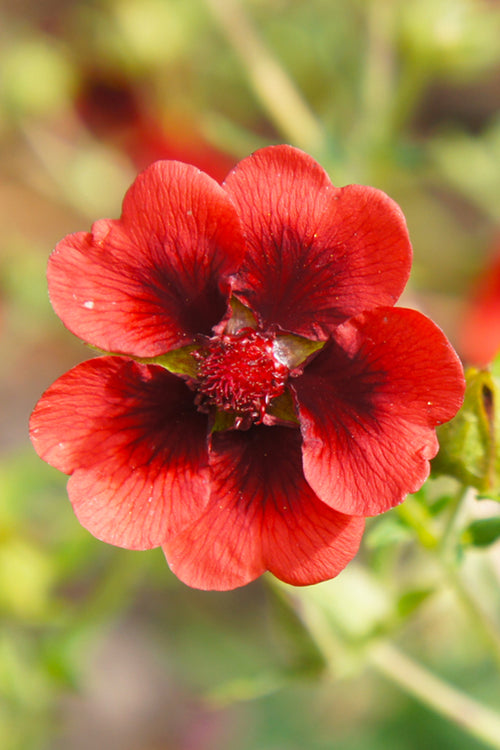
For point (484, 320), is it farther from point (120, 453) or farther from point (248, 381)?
point (120, 453)

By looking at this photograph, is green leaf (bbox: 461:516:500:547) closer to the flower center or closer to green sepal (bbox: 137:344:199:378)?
the flower center

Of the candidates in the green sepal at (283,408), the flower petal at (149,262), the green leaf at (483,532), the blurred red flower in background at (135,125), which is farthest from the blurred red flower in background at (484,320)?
the flower petal at (149,262)

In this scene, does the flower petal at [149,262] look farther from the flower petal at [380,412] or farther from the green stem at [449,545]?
the green stem at [449,545]

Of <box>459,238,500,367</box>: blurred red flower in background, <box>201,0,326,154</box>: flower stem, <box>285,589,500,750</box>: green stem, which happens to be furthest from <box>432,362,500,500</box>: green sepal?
<box>201,0,326,154</box>: flower stem

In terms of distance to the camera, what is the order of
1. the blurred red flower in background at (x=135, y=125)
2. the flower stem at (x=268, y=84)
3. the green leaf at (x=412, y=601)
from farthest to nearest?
the blurred red flower in background at (x=135, y=125) < the flower stem at (x=268, y=84) < the green leaf at (x=412, y=601)

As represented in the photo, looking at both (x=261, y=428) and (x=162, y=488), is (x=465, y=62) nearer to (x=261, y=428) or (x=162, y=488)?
(x=261, y=428)

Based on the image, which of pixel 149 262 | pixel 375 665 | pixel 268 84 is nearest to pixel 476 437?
pixel 149 262

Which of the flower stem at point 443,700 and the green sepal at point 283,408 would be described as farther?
the flower stem at point 443,700

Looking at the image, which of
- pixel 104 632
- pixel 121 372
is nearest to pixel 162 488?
pixel 121 372
